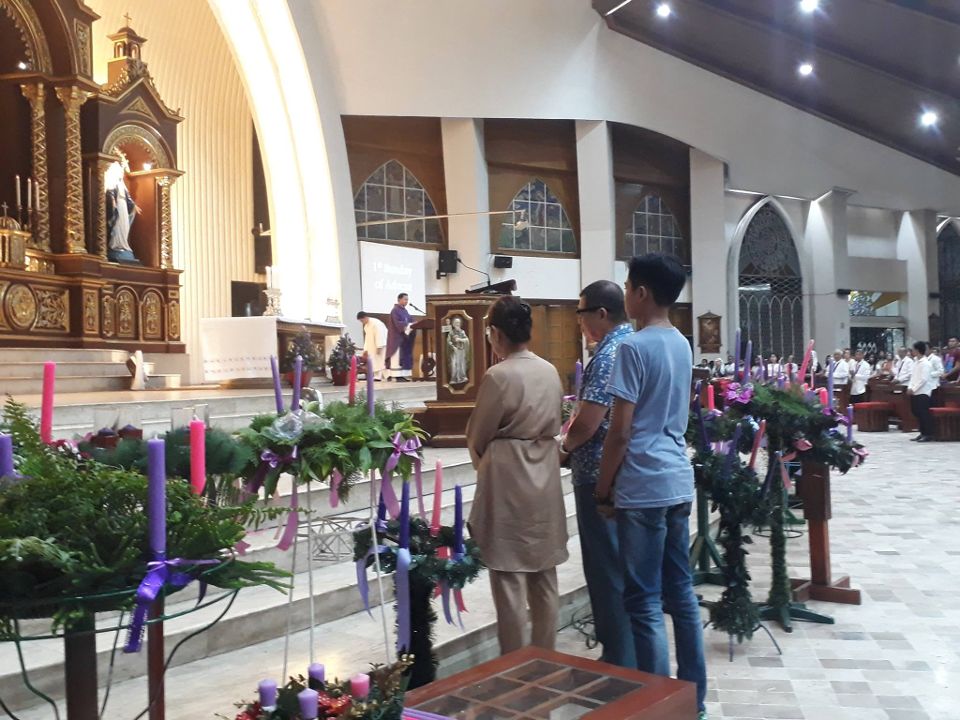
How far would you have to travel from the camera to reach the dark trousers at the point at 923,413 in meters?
12.3

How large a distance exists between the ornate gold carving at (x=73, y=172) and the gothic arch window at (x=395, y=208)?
6534 millimetres

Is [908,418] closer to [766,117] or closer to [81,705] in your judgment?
[766,117]

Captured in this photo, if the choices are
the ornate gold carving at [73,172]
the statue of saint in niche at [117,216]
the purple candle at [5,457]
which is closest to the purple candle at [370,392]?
the purple candle at [5,457]

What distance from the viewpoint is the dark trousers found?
12.3 m

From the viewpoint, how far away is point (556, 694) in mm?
1746

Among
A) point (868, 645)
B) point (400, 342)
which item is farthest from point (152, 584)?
point (400, 342)

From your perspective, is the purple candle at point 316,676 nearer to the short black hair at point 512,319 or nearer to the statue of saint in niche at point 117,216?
the short black hair at point 512,319

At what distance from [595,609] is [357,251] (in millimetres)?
12720

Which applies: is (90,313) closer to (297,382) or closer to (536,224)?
(297,382)

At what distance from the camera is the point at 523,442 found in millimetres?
2826

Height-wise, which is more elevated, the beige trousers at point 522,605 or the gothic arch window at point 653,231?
the gothic arch window at point 653,231

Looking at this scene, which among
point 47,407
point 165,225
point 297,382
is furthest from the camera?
point 165,225

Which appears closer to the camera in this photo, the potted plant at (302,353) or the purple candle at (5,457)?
the purple candle at (5,457)

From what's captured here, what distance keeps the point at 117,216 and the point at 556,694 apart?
1007cm
